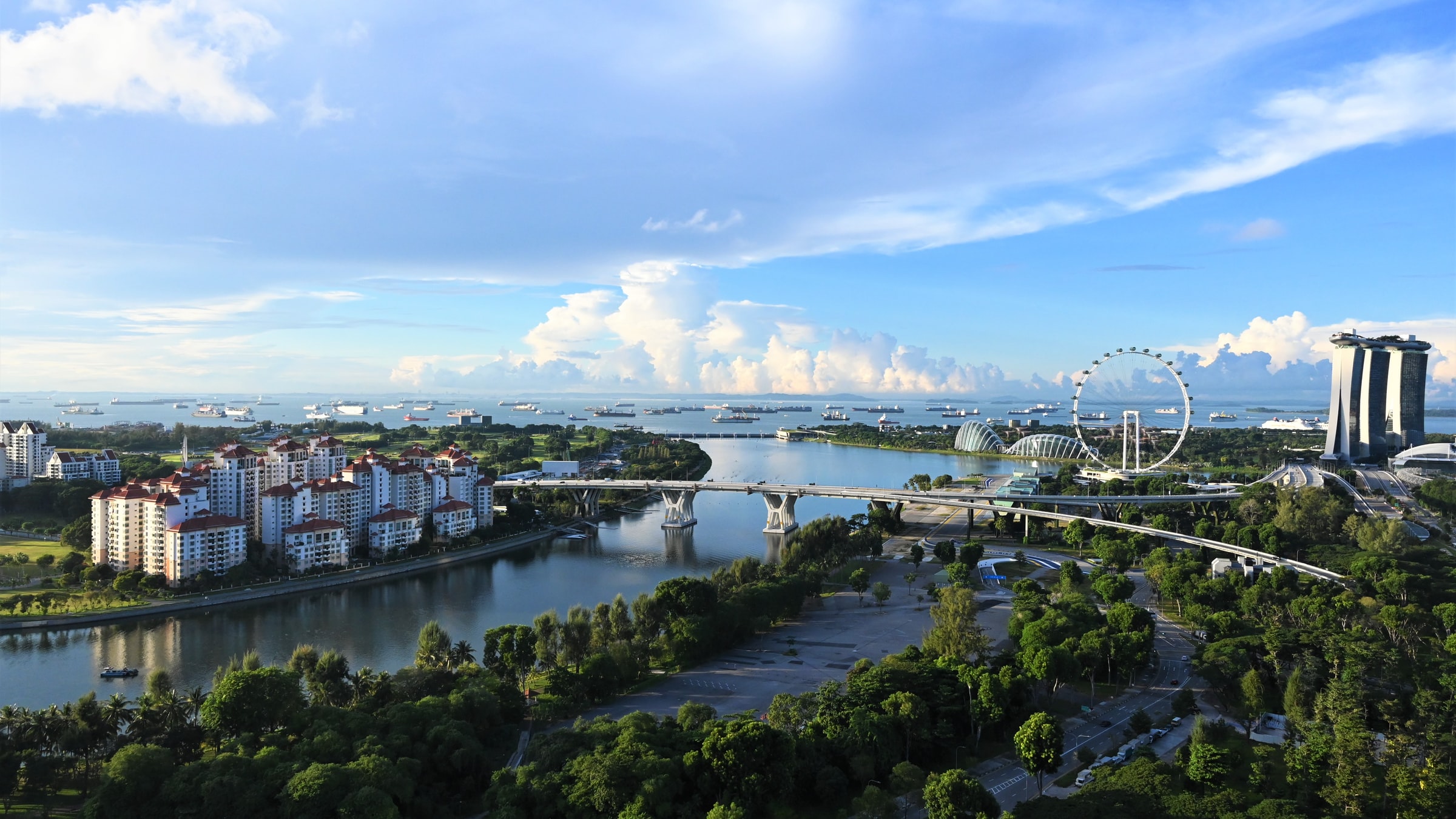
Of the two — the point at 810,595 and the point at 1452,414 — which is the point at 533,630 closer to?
the point at 810,595

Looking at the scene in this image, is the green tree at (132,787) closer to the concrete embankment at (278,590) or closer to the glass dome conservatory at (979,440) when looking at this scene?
the concrete embankment at (278,590)

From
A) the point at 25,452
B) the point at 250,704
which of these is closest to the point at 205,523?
the point at 250,704

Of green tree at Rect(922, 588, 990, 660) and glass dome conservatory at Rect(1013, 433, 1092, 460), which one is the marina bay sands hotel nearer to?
glass dome conservatory at Rect(1013, 433, 1092, 460)

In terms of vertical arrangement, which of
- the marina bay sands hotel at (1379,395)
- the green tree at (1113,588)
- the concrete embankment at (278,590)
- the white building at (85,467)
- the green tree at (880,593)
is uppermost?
the marina bay sands hotel at (1379,395)

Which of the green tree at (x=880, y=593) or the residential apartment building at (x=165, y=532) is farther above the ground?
the residential apartment building at (x=165, y=532)

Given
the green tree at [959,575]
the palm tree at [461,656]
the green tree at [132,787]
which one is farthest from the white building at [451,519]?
the green tree at [132,787]

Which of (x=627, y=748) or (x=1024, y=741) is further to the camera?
(x=1024, y=741)

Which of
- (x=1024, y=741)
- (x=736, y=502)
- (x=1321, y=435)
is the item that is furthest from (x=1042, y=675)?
(x=1321, y=435)

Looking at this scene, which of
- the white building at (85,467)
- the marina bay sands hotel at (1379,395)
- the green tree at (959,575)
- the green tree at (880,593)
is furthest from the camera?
the marina bay sands hotel at (1379,395)

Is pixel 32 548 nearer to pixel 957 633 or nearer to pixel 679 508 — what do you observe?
pixel 679 508
